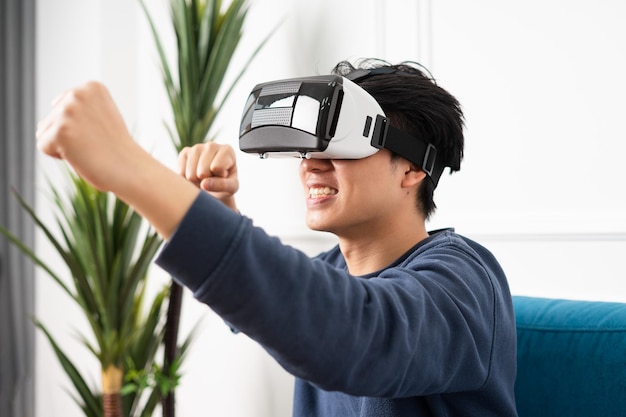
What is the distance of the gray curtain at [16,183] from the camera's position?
3348 mm

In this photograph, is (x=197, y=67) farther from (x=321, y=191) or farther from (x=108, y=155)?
(x=108, y=155)

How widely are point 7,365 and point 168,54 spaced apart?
169 cm

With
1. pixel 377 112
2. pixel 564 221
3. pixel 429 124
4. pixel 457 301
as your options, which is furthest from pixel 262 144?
pixel 564 221

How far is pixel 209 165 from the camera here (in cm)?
104

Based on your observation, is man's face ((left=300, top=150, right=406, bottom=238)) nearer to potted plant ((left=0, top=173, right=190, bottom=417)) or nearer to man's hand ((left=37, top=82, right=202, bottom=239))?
man's hand ((left=37, top=82, right=202, bottom=239))

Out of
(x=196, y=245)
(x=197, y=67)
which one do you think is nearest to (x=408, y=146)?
(x=196, y=245)

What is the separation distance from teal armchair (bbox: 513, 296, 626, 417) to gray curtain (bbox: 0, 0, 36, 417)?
2.73 meters

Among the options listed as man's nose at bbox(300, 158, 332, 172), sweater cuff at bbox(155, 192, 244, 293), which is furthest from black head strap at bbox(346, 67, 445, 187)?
sweater cuff at bbox(155, 192, 244, 293)

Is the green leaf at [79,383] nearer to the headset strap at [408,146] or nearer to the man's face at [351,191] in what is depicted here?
the man's face at [351,191]

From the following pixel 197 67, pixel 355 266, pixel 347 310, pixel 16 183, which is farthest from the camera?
pixel 16 183

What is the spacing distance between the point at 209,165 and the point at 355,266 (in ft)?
1.32

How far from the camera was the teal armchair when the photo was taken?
115 cm

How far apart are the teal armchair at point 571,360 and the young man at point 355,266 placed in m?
0.14

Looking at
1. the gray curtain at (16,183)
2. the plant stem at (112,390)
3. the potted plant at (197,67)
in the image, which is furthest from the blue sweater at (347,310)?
the gray curtain at (16,183)
